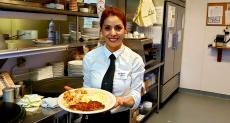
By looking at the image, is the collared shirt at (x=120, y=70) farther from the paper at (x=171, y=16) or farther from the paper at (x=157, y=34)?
the paper at (x=171, y=16)

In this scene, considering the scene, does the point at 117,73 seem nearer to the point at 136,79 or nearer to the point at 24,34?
the point at 136,79

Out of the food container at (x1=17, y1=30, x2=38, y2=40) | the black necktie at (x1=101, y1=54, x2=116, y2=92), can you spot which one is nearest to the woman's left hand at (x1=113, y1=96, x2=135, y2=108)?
the black necktie at (x1=101, y1=54, x2=116, y2=92)

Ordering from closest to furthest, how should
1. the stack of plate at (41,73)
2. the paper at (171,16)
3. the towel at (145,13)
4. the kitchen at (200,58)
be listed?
the stack of plate at (41,73)
the towel at (145,13)
the paper at (171,16)
the kitchen at (200,58)

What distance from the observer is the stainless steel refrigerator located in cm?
379

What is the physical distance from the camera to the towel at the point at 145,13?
3.37 meters

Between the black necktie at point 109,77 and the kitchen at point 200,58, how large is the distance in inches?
146

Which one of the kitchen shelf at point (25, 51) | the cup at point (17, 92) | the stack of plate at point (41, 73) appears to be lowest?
the cup at point (17, 92)

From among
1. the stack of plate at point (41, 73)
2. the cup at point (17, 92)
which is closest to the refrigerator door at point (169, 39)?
the stack of plate at point (41, 73)

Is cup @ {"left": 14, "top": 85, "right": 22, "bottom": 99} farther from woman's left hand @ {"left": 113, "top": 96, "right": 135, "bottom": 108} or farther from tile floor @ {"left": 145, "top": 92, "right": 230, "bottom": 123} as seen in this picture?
tile floor @ {"left": 145, "top": 92, "right": 230, "bottom": 123}

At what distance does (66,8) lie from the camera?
2.40 m

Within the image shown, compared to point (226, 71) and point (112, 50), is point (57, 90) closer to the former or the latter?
point (112, 50)

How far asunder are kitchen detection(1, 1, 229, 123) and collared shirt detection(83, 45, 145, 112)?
3.62 metres

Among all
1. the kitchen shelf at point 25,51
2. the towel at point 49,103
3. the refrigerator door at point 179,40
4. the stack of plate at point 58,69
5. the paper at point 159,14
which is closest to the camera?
the kitchen shelf at point 25,51

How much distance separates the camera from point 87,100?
1.50 m
